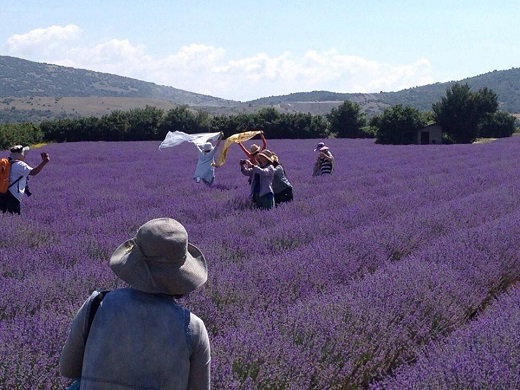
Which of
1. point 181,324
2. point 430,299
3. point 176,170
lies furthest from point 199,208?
point 176,170

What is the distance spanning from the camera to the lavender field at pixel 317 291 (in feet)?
8.60

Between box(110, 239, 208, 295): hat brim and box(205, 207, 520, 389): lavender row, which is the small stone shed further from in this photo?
box(110, 239, 208, 295): hat brim

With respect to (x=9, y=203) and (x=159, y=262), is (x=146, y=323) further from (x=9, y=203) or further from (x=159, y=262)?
(x=9, y=203)

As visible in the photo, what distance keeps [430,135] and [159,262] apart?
137 ft

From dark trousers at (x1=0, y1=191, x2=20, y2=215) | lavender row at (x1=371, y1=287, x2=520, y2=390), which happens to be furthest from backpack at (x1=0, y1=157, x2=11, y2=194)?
lavender row at (x1=371, y1=287, x2=520, y2=390)

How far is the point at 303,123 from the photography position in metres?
42.5

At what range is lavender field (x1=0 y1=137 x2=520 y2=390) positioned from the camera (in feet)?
8.60

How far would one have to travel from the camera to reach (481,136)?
155ft

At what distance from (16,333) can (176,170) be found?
13.2 meters

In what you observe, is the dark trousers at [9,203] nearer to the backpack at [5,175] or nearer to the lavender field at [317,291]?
the backpack at [5,175]

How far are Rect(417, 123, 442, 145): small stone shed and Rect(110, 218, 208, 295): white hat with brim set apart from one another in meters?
40.3

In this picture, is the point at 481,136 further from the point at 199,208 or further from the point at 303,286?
the point at 303,286

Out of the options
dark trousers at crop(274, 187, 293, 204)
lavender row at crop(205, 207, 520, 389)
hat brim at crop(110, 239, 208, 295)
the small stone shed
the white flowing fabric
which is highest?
hat brim at crop(110, 239, 208, 295)

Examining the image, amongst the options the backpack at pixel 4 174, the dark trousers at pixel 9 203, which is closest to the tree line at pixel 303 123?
the dark trousers at pixel 9 203
